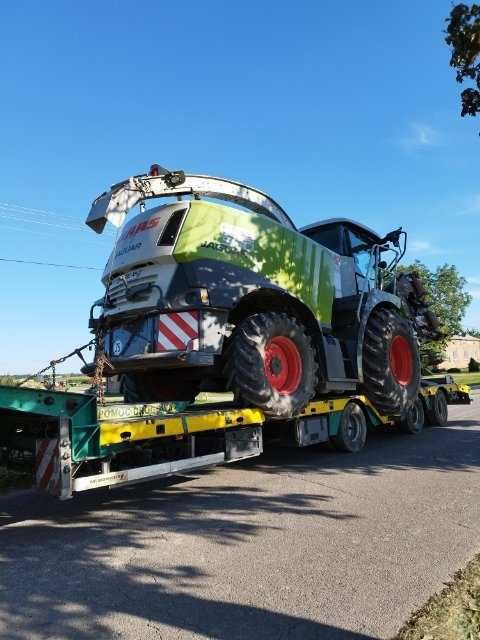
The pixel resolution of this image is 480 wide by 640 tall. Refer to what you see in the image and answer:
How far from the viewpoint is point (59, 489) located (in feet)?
14.7

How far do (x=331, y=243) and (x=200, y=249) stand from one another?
3.72m

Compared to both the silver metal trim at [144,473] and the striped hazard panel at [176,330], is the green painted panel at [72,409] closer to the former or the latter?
the silver metal trim at [144,473]

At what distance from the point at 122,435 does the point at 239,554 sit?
1568 mm

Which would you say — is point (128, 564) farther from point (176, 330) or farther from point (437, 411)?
point (437, 411)

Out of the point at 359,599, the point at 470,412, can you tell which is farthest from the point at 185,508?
the point at 470,412

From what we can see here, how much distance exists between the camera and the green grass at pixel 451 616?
9.68 ft

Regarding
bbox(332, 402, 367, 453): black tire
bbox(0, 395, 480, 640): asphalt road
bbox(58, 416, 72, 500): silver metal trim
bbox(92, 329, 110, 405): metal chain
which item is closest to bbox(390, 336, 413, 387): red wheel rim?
bbox(332, 402, 367, 453): black tire

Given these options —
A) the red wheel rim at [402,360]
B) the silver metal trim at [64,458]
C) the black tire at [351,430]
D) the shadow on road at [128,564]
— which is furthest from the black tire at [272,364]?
the red wheel rim at [402,360]

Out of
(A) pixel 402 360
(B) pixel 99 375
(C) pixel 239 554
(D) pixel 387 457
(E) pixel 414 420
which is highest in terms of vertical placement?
(A) pixel 402 360

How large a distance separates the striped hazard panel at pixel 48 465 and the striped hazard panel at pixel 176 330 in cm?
188

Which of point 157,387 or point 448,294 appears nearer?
point 157,387

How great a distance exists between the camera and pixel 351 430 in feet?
28.6

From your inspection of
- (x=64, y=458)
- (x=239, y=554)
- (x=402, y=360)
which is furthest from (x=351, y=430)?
(x=64, y=458)

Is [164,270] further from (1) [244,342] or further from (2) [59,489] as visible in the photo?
(2) [59,489]
